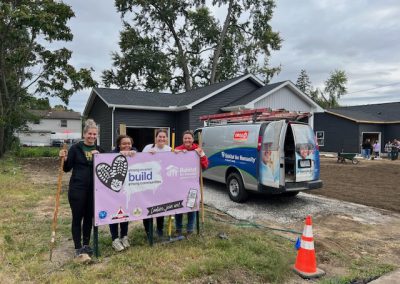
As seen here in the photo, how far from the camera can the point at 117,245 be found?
446 cm

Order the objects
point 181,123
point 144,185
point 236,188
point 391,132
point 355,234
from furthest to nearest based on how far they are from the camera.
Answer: point 391,132, point 181,123, point 236,188, point 355,234, point 144,185

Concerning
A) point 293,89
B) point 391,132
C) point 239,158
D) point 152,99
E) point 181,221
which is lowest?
point 181,221

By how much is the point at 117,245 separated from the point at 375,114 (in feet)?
103

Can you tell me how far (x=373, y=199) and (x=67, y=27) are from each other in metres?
17.9

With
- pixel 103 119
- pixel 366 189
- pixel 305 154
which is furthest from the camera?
pixel 103 119

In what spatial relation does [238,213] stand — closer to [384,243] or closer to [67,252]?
[384,243]

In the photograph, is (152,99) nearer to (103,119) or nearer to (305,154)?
(103,119)

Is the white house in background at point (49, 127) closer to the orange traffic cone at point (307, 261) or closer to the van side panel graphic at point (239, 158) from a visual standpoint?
the van side panel graphic at point (239, 158)

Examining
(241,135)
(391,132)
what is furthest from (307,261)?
(391,132)

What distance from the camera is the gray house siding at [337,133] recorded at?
87.1ft

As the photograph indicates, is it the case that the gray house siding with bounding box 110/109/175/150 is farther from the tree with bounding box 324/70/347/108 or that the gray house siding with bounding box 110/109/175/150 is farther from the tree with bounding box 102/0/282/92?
the tree with bounding box 324/70/347/108

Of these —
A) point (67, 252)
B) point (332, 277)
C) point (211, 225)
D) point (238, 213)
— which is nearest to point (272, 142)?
point (238, 213)

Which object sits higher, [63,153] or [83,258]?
[63,153]

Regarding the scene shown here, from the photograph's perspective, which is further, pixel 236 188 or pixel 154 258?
pixel 236 188
